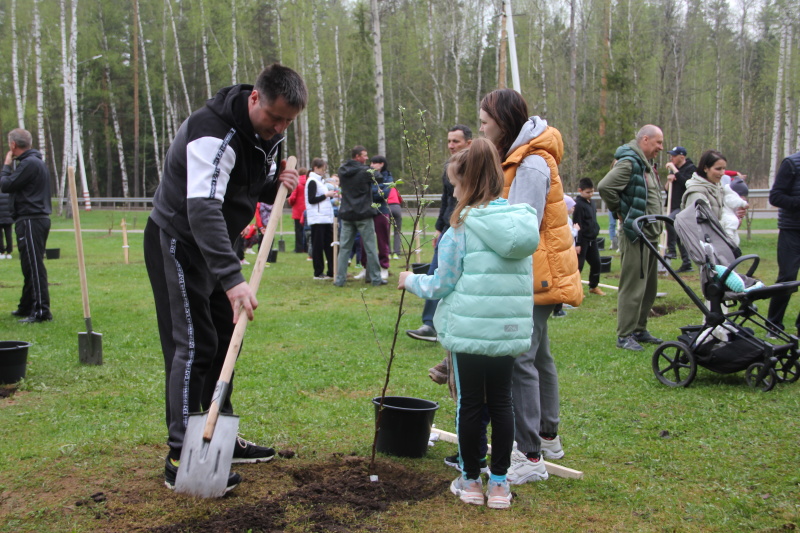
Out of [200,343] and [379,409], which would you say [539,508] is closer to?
[379,409]

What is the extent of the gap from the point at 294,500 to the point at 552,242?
73.3 inches

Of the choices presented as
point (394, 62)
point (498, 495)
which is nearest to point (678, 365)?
point (498, 495)

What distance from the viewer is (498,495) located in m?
3.39

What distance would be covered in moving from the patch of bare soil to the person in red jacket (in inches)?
398

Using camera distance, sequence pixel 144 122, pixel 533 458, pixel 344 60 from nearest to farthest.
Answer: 1. pixel 533 458
2. pixel 344 60
3. pixel 144 122

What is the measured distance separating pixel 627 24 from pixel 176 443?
36927mm

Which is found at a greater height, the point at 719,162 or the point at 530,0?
the point at 530,0

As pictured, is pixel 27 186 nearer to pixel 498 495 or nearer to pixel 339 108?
pixel 498 495

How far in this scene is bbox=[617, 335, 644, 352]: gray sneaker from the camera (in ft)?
23.2

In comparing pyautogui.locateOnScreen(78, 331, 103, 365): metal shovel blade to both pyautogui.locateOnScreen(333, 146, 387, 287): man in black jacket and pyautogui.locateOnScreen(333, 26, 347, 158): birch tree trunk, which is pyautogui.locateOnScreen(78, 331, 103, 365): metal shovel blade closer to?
pyautogui.locateOnScreen(333, 146, 387, 287): man in black jacket

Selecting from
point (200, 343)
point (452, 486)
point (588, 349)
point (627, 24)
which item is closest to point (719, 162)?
point (588, 349)

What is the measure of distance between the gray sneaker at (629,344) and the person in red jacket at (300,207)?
25.6 ft

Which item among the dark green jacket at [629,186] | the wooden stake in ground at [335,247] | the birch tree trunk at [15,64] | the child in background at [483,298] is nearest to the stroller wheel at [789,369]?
the dark green jacket at [629,186]

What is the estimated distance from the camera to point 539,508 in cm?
339
